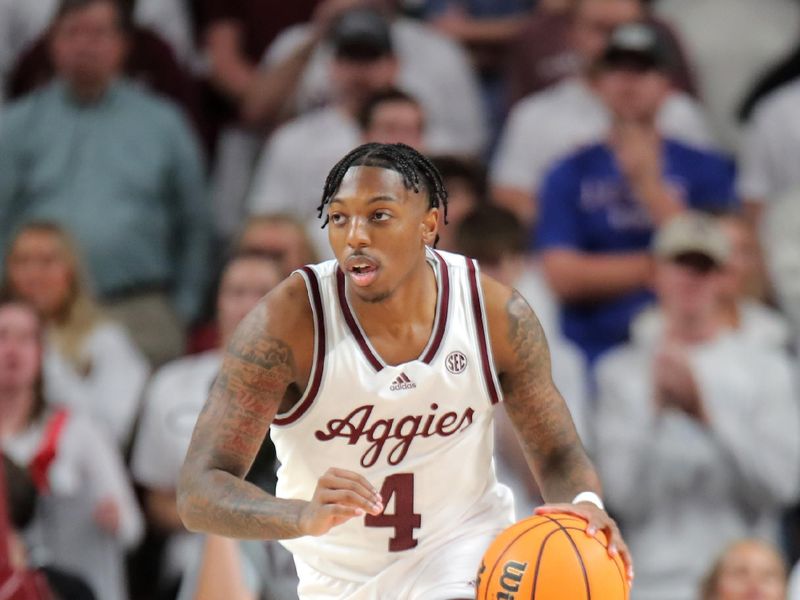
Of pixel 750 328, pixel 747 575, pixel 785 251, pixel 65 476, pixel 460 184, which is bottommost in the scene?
pixel 747 575

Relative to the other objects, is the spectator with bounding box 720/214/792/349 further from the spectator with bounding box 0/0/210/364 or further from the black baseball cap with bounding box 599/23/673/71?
the spectator with bounding box 0/0/210/364

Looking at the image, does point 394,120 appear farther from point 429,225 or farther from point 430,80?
point 429,225

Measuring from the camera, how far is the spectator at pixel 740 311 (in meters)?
7.23

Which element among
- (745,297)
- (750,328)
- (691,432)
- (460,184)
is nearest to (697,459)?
(691,432)

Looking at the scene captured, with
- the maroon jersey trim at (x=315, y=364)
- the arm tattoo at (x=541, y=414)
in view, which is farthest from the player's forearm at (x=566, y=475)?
the maroon jersey trim at (x=315, y=364)

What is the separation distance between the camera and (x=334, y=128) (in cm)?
801

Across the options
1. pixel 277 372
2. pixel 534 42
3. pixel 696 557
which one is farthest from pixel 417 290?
pixel 534 42

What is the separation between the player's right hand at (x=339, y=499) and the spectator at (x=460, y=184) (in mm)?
3648

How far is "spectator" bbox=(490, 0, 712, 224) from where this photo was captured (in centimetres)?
813

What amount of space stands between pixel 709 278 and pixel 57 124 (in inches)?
129

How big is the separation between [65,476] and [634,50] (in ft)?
10.6

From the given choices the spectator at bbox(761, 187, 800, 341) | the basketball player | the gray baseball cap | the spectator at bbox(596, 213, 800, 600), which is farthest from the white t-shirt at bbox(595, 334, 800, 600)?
the basketball player

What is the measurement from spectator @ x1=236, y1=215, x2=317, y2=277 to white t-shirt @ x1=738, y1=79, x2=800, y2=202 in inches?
91.6

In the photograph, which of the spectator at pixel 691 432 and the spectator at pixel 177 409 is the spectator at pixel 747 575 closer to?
the spectator at pixel 691 432
